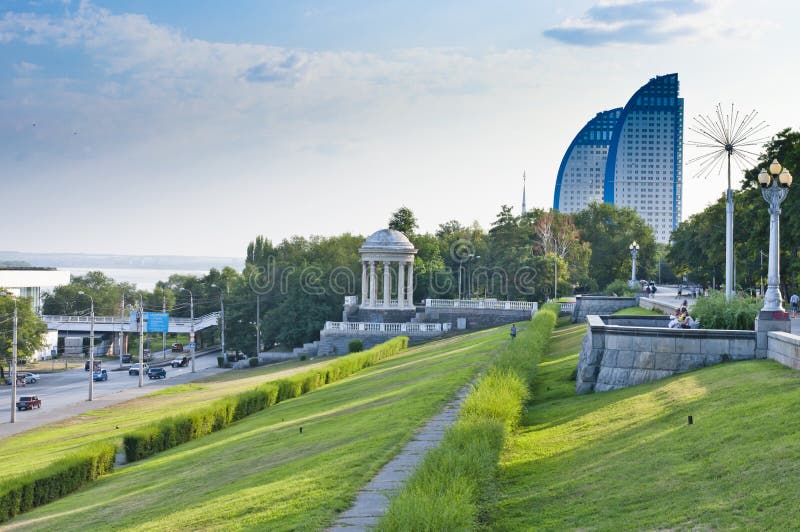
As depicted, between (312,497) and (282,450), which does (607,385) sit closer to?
(282,450)

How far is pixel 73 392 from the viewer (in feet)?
224

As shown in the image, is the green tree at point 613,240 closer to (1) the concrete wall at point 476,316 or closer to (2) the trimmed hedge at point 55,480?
(1) the concrete wall at point 476,316

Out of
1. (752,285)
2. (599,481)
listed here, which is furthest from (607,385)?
(752,285)

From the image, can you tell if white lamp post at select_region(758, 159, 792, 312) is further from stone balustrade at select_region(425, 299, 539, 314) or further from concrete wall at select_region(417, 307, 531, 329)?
concrete wall at select_region(417, 307, 531, 329)

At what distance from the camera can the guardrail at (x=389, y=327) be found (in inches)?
2980

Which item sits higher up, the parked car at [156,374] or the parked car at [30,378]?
the parked car at [156,374]

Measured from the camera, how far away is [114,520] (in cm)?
1877

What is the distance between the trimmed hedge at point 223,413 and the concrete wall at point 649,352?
1559 centimetres

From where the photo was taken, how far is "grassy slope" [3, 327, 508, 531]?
1576cm

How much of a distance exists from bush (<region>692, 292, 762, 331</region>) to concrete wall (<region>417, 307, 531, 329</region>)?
4808cm

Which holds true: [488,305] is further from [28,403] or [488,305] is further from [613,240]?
[613,240]

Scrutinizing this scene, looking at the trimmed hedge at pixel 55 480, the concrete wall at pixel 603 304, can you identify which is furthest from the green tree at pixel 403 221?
the trimmed hedge at pixel 55 480

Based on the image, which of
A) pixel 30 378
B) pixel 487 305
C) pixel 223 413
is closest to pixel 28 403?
pixel 223 413

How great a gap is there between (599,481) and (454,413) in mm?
10193
